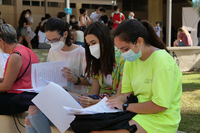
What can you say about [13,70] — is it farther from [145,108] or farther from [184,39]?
[184,39]

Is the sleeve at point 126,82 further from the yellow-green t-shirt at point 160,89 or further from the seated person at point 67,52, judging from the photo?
the seated person at point 67,52

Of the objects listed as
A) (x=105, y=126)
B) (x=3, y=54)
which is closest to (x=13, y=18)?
(x=3, y=54)

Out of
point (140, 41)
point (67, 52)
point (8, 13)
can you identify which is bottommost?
point (67, 52)

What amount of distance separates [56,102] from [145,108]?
766 millimetres

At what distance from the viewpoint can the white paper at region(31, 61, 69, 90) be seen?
273 cm

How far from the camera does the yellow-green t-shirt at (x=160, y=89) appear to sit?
1.75m

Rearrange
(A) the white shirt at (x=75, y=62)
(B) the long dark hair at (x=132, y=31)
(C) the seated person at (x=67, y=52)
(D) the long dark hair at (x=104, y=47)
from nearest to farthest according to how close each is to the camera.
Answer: (B) the long dark hair at (x=132, y=31) < (D) the long dark hair at (x=104, y=47) < (C) the seated person at (x=67, y=52) < (A) the white shirt at (x=75, y=62)

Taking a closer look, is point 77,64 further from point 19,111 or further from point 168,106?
point 168,106

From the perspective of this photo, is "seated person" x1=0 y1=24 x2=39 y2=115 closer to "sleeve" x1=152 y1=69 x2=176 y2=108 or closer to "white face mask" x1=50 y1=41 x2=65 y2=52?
→ "white face mask" x1=50 y1=41 x2=65 y2=52

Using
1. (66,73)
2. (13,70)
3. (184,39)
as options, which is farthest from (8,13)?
(66,73)

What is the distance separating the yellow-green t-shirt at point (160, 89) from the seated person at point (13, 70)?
1.48 m

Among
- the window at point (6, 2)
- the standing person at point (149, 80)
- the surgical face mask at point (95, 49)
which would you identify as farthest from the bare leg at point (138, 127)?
the window at point (6, 2)

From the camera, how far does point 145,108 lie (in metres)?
1.83

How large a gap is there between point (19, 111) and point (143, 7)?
23.3 meters
